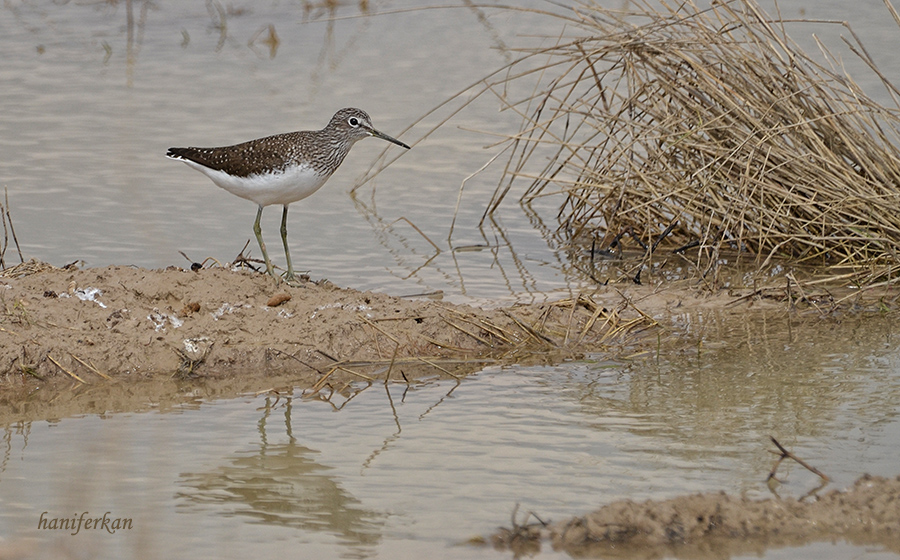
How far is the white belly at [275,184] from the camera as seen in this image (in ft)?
20.9

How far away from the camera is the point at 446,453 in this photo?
454cm

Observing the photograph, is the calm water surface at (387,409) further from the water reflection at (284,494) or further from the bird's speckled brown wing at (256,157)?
the bird's speckled brown wing at (256,157)

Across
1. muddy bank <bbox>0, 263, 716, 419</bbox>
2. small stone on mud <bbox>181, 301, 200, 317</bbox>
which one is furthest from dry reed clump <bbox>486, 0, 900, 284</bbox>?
small stone on mud <bbox>181, 301, 200, 317</bbox>

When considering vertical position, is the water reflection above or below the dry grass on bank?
below

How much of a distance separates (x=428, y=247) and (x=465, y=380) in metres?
2.40

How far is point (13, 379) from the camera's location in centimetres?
539

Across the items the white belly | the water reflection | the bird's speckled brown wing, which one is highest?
the bird's speckled brown wing

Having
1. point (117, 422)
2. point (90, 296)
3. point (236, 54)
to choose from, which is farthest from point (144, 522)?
point (236, 54)

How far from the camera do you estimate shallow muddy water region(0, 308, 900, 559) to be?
390cm

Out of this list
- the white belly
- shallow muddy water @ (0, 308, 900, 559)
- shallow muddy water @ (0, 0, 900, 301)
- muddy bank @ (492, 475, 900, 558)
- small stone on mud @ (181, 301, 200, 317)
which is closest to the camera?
muddy bank @ (492, 475, 900, 558)

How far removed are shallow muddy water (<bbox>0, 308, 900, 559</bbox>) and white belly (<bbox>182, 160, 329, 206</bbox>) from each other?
1545 millimetres

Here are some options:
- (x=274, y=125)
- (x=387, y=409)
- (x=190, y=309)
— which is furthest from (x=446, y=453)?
(x=274, y=125)

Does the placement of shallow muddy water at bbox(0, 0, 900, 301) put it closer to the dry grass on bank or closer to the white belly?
the white belly

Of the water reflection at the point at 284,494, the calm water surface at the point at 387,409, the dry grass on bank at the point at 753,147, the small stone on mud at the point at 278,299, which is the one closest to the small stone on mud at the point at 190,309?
the small stone on mud at the point at 278,299
